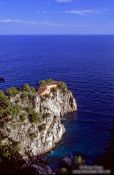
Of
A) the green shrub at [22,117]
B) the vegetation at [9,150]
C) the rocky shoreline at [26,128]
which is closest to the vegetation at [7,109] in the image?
the rocky shoreline at [26,128]

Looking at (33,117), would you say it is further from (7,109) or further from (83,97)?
(83,97)

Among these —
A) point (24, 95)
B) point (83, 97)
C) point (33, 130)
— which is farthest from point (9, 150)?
point (83, 97)

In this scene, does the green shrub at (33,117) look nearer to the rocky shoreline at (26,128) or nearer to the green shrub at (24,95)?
the rocky shoreline at (26,128)

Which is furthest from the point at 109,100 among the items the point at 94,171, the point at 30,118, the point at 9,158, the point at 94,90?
the point at 94,171

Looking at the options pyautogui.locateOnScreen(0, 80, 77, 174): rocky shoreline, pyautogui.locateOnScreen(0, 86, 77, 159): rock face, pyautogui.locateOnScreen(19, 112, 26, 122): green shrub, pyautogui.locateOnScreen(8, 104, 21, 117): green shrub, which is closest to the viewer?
pyautogui.locateOnScreen(0, 80, 77, 174): rocky shoreline

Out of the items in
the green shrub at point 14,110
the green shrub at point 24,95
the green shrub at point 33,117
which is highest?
the green shrub at point 24,95

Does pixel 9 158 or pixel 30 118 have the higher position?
pixel 30 118

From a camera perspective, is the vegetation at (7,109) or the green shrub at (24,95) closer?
the vegetation at (7,109)

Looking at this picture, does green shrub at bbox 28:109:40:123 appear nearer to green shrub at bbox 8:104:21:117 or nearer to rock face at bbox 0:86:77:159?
rock face at bbox 0:86:77:159

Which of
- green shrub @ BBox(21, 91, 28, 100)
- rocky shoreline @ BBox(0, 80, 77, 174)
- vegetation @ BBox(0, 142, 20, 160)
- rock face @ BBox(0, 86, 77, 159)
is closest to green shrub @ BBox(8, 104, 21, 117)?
rocky shoreline @ BBox(0, 80, 77, 174)

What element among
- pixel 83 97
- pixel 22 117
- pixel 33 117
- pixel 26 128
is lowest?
pixel 26 128

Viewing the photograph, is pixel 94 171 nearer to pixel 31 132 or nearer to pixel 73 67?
pixel 31 132
